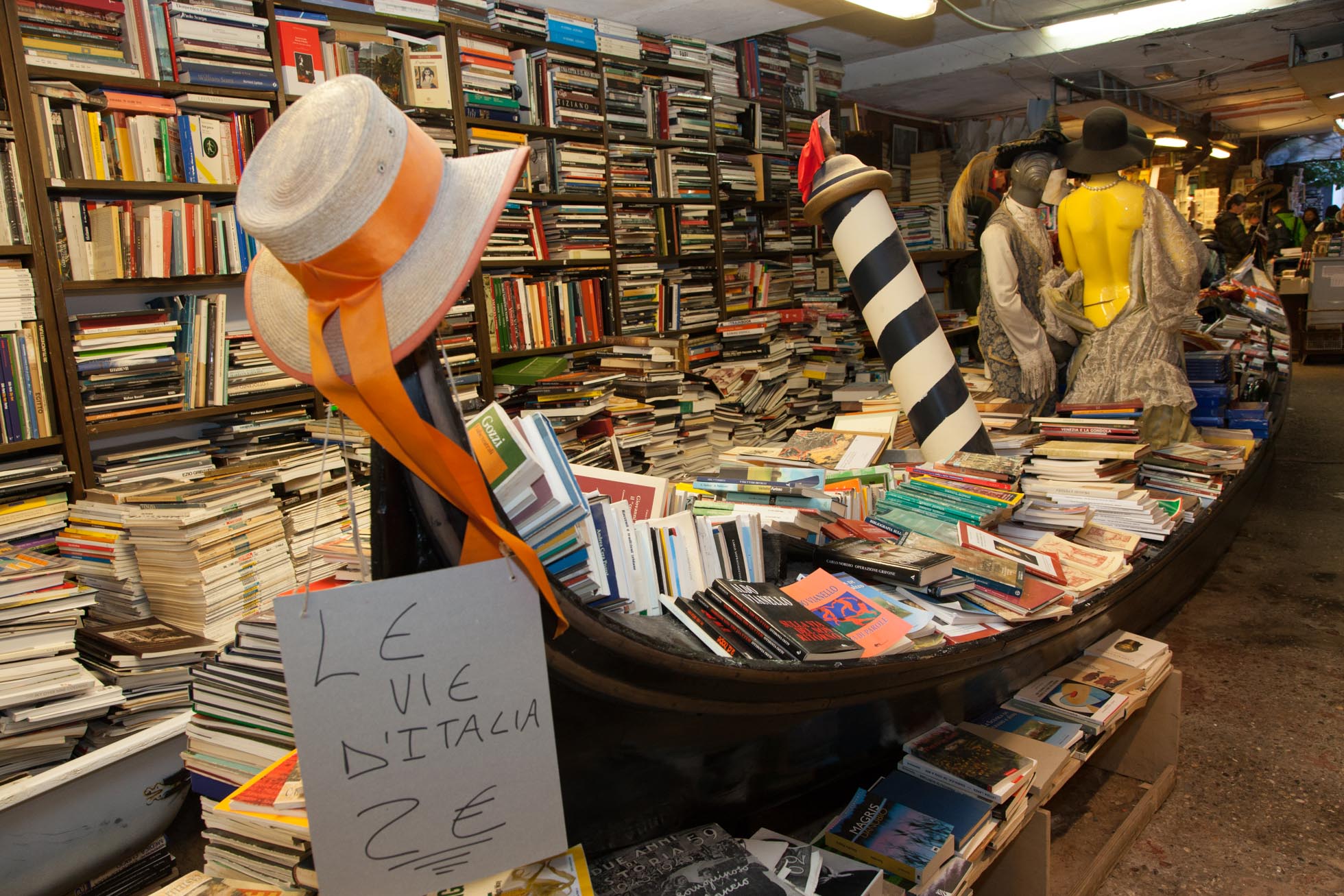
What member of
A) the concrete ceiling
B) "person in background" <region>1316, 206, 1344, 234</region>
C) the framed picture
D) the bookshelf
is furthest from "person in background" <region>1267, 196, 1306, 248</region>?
the bookshelf

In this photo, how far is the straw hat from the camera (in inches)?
34.3

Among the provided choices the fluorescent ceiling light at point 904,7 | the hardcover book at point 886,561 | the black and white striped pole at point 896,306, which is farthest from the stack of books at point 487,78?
the hardcover book at point 886,561

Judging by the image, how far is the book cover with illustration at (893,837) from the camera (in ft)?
4.84

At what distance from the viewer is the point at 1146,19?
6055mm

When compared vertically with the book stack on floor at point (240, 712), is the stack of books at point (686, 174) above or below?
above

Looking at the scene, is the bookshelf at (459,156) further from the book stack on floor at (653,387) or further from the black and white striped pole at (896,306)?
the black and white striped pole at (896,306)

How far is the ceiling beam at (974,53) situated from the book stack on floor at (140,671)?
6.41 m

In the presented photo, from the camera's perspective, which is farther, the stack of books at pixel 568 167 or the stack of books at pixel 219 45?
the stack of books at pixel 568 167

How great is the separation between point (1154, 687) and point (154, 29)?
389 centimetres

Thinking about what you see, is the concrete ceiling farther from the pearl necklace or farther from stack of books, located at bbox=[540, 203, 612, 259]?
the pearl necklace

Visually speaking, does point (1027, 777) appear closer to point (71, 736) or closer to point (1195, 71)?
point (71, 736)

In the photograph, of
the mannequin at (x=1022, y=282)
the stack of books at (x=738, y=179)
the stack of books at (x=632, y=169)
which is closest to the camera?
the mannequin at (x=1022, y=282)

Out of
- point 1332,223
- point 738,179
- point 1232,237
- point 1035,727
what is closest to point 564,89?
point 738,179

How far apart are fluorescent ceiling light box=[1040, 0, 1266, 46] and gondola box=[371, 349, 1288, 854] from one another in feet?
18.7
